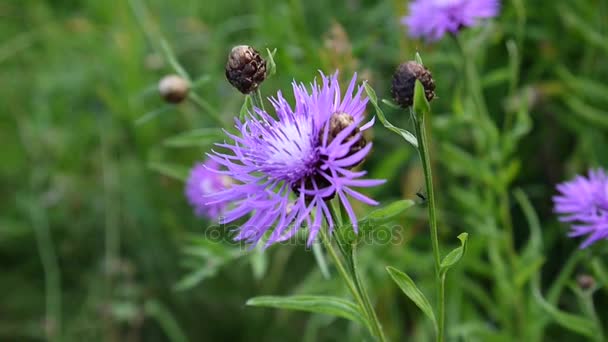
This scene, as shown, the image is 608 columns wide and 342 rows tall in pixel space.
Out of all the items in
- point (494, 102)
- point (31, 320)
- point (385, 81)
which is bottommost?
point (31, 320)

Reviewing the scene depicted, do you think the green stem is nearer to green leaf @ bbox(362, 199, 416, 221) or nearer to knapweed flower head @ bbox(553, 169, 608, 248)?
green leaf @ bbox(362, 199, 416, 221)

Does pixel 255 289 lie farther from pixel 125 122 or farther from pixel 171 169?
pixel 125 122

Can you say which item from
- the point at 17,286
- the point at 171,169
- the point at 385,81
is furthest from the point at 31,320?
the point at 385,81

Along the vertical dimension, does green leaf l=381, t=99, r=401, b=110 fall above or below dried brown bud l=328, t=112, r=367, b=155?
above

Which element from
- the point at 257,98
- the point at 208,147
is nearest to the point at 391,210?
the point at 257,98

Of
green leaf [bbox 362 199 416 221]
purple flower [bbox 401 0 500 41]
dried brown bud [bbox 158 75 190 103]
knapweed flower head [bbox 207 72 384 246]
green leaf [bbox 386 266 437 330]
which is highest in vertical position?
purple flower [bbox 401 0 500 41]

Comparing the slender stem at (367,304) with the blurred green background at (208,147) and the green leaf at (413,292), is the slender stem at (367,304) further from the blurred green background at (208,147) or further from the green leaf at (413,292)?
the blurred green background at (208,147)

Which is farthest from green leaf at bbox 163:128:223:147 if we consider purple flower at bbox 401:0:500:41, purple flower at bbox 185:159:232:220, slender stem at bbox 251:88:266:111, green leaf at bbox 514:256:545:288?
green leaf at bbox 514:256:545:288
